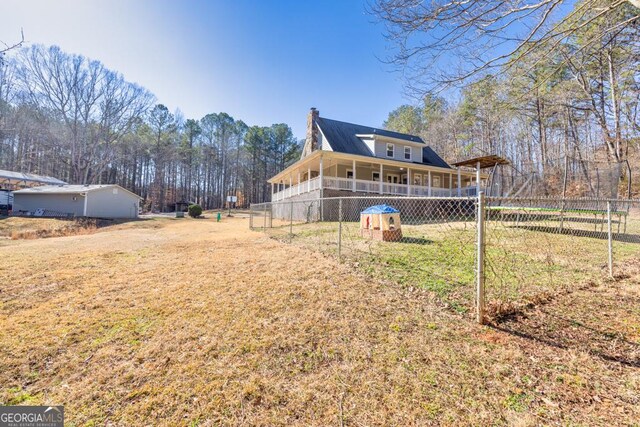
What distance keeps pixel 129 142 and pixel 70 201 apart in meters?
17.6

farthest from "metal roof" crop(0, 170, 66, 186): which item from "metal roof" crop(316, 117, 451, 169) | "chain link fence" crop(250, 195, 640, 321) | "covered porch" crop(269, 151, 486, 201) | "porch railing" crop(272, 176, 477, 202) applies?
"chain link fence" crop(250, 195, 640, 321)

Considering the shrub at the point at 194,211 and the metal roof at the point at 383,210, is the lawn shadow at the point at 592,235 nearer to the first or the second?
the metal roof at the point at 383,210

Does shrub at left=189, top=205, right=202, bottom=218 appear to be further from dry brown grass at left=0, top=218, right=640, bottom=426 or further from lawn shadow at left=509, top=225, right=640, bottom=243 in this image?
lawn shadow at left=509, top=225, right=640, bottom=243

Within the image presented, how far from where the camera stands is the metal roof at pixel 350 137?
18266 mm

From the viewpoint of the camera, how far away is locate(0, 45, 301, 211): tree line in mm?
24250

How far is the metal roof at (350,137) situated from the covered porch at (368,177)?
0.94 meters

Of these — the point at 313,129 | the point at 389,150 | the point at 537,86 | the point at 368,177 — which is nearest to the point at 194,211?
the point at 313,129

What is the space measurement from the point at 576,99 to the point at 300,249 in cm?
2065

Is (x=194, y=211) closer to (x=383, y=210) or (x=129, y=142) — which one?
(x=129, y=142)

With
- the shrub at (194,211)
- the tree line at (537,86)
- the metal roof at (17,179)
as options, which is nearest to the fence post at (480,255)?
the tree line at (537,86)

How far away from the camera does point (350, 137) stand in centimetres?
1989

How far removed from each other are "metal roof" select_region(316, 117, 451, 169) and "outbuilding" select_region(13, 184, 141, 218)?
19.3m

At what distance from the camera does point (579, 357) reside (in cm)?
220

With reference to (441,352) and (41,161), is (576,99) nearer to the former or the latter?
(441,352)
